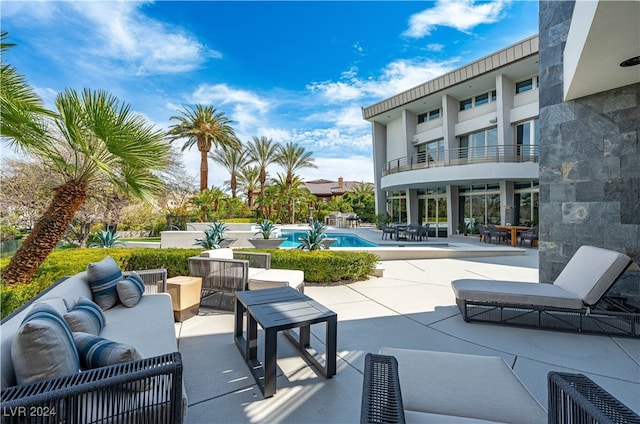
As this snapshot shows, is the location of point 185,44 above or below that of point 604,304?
above

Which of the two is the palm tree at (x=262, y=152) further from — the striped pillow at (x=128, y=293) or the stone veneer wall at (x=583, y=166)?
the striped pillow at (x=128, y=293)

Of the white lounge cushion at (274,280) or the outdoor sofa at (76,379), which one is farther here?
the white lounge cushion at (274,280)

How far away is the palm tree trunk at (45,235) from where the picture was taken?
3938 mm

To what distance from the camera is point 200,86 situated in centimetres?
1550

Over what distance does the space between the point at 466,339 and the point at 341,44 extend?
1323 centimetres

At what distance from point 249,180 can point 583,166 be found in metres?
25.2

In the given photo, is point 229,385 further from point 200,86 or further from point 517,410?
point 200,86

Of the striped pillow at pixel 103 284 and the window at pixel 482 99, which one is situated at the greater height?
the window at pixel 482 99

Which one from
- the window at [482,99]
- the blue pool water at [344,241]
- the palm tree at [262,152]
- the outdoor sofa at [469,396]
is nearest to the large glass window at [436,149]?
the window at [482,99]

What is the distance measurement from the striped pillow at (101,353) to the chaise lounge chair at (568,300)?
12.4ft

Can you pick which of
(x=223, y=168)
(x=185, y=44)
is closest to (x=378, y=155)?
(x=223, y=168)

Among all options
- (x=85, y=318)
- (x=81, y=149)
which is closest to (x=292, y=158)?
(x=81, y=149)

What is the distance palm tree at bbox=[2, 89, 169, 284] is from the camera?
3877 millimetres

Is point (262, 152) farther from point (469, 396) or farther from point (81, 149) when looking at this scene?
point (469, 396)
